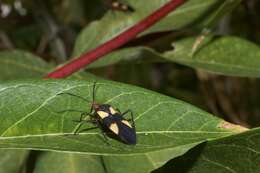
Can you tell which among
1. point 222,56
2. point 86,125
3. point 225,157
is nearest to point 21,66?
point 222,56

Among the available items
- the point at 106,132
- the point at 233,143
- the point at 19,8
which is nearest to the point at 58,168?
the point at 106,132

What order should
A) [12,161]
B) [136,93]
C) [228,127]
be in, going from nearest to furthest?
[228,127], [136,93], [12,161]

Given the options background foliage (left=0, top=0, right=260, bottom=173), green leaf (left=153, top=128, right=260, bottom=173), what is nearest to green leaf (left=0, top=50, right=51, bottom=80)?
background foliage (left=0, top=0, right=260, bottom=173)

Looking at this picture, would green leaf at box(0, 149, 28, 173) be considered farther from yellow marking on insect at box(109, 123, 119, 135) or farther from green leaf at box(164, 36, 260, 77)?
green leaf at box(164, 36, 260, 77)

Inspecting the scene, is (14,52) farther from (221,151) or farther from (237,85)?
(237,85)

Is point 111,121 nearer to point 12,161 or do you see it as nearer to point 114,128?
point 114,128

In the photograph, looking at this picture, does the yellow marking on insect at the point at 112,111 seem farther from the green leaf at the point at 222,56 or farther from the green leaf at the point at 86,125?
the green leaf at the point at 222,56
